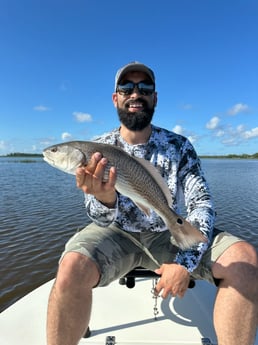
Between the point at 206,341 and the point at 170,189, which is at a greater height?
the point at 170,189

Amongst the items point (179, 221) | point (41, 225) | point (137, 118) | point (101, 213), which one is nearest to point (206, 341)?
point (179, 221)

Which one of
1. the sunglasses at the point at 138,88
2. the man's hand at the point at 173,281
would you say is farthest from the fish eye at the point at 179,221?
the sunglasses at the point at 138,88

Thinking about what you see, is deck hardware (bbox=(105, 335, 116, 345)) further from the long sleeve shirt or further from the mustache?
the mustache

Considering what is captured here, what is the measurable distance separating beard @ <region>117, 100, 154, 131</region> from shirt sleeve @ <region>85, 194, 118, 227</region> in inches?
42.0

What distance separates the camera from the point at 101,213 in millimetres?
3312

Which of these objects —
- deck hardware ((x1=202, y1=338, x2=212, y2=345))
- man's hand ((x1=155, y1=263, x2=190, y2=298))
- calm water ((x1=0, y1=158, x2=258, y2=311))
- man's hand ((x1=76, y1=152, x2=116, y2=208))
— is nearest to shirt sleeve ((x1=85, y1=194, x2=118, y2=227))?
man's hand ((x1=76, y1=152, x2=116, y2=208))

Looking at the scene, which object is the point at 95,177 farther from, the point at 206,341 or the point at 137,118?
the point at 206,341

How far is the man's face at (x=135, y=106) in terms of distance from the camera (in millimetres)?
3787

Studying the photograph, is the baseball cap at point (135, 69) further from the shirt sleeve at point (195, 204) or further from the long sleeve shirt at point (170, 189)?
the shirt sleeve at point (195, 204)

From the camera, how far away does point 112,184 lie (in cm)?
302

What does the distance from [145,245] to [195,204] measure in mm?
743

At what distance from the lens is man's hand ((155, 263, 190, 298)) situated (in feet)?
8.53

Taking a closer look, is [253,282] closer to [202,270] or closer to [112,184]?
[202,270]

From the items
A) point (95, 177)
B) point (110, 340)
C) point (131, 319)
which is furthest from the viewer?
point (131, 319)
